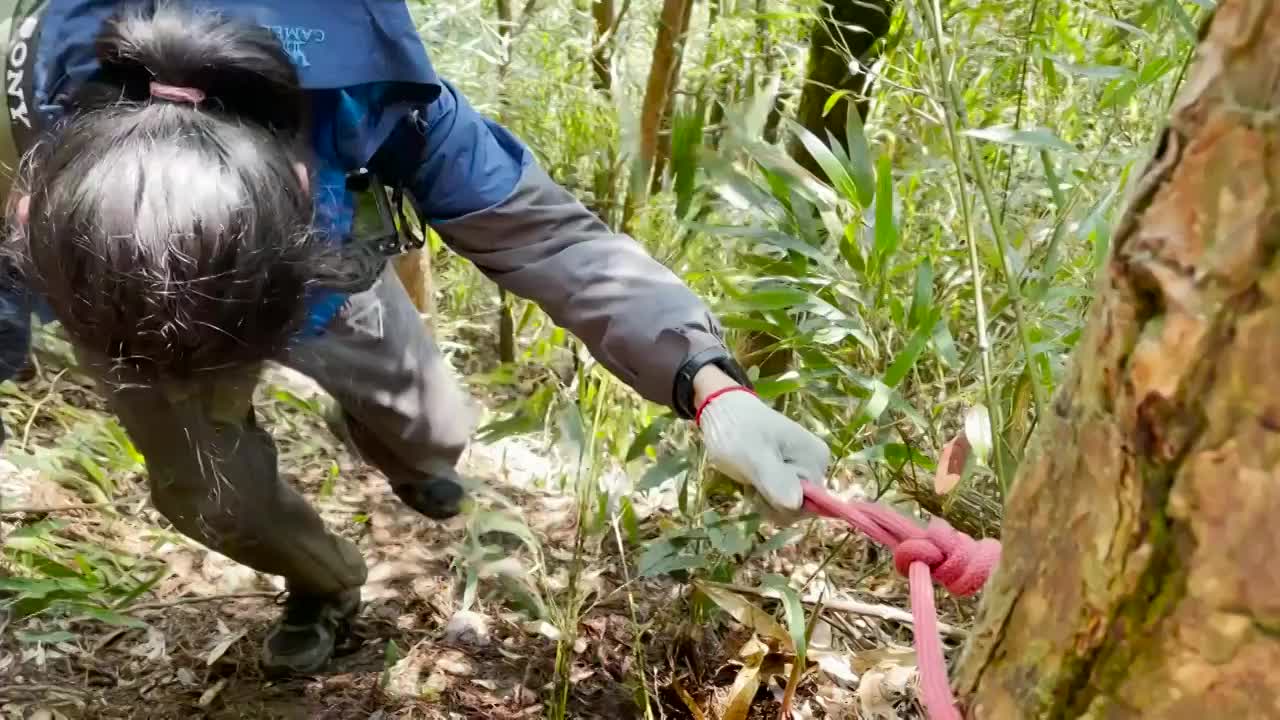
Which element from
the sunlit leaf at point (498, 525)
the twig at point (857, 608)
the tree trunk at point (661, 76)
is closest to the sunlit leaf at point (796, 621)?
the twig at point (857, 608)

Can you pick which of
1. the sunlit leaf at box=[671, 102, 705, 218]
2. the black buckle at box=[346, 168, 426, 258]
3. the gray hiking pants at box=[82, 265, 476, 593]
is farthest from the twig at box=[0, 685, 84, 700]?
the sunlit leaf at box=[671, 102, 705, 218]

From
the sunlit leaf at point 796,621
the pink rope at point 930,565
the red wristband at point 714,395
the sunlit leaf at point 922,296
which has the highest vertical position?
the sunlit leaf at point 922,296

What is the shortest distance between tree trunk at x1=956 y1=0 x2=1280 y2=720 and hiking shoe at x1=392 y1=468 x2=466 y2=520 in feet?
3.83

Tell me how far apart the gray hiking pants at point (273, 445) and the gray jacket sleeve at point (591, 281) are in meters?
0.27

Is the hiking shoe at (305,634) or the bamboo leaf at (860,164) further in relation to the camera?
the hiking shoe at (305,634)

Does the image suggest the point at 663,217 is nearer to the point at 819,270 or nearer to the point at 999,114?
the point at 819,270

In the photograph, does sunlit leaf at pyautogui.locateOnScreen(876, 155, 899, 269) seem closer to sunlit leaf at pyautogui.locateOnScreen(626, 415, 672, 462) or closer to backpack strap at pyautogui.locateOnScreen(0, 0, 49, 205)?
sunlit leaf at pyautogui.locateOnScreen(626, 415, 672, 462)

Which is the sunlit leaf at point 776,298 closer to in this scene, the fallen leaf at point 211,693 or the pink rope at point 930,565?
the pink rope at point 930,565

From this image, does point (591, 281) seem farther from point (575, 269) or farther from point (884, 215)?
point (884, 215)

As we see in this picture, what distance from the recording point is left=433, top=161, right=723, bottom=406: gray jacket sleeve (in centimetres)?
98

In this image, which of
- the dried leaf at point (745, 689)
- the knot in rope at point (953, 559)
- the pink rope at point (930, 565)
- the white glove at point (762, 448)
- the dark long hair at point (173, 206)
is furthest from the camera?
the dried leaf at point (745, 689)

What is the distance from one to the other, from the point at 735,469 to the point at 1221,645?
1.72ft

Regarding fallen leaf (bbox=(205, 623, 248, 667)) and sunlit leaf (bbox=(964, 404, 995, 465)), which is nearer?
sunlit leaf (bbox=(964, 404, 995, 465))

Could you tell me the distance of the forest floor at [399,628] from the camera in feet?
4.17
